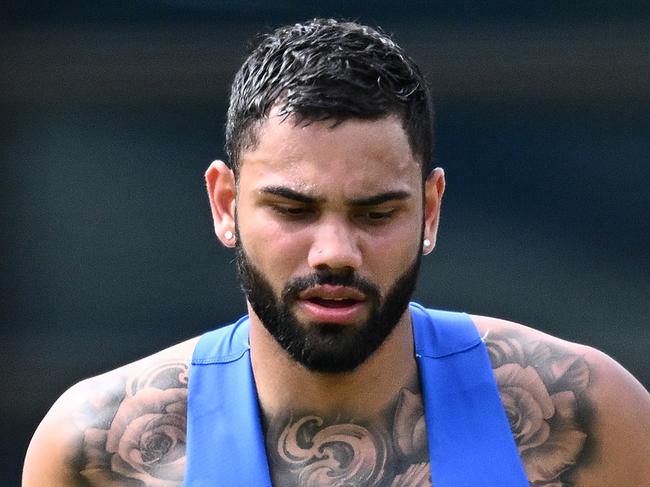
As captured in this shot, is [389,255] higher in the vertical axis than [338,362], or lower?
→ higher

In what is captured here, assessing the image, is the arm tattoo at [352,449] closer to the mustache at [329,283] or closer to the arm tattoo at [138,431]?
the arm tattoo at [138,431]

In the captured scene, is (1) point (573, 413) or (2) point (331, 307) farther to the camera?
(1) point (573, 413)

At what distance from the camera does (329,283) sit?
2268 mm

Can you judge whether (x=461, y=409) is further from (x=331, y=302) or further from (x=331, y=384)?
(x=331, y=302)

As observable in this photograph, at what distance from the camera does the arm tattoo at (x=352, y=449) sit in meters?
2.43

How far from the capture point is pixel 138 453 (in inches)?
98.4

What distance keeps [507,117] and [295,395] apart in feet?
5.52

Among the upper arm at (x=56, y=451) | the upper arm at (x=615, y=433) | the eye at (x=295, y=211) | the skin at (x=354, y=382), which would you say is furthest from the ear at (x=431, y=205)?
the upper arm at (x=56, y=451)

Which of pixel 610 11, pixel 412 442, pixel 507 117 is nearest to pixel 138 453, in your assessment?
pixel 412 442

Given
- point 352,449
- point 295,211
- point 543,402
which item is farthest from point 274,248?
point 543,402

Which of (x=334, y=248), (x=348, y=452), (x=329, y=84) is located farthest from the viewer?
(x=348, y=452)

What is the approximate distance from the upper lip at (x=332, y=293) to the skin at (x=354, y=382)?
32 millimetres

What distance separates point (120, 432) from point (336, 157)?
2.17 feet

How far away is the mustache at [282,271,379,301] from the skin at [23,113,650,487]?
0.5 inches
